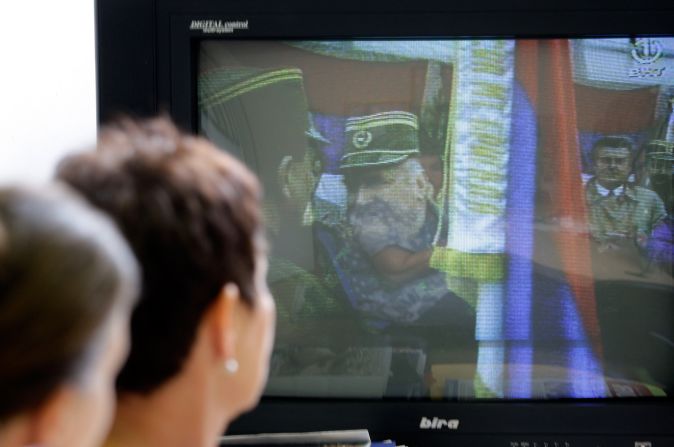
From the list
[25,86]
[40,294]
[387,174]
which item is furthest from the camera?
[25,86]

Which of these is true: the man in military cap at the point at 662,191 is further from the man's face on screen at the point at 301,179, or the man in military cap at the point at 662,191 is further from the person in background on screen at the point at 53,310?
the person in background on screen at the point at 53,310

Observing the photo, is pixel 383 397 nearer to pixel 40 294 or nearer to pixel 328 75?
pixel 328 75

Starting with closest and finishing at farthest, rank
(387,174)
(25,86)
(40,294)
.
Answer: (40,294), (387,174), (25,86)

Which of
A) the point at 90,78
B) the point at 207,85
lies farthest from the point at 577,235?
the point at 90,78

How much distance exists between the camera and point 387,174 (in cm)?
176

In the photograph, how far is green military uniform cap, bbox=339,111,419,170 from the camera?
175cm

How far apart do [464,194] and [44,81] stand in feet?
3.25

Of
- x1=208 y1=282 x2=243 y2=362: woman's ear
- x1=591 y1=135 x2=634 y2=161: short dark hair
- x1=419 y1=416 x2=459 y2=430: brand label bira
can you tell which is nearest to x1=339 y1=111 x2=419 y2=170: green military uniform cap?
x1=591 y1=135 x2=634 y2=161: short dark hair

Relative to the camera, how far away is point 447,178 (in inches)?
69.1

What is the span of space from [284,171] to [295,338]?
0.90 ft

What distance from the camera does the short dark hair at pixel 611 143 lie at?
1757 millimetres

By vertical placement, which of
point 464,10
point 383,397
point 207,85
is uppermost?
point 464,10

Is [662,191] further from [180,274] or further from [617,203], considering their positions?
[180,274]

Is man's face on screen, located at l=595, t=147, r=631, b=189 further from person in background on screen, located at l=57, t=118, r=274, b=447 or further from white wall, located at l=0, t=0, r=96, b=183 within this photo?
white wall, located at l=0, t=0, r=96, b=183
